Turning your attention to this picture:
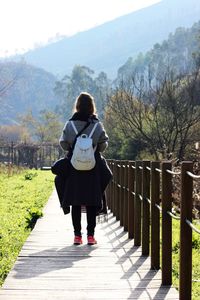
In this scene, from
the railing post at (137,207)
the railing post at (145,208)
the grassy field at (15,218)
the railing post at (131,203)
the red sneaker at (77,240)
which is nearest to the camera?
the railing post at (145,208)

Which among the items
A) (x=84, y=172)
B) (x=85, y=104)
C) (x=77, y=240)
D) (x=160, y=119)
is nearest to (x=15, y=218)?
(x=77, y=240)

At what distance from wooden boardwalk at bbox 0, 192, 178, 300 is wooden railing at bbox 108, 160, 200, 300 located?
198 mm

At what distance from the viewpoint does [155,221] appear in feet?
18.8

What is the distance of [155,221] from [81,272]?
0.82 meters

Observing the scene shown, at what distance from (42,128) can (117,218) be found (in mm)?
74775

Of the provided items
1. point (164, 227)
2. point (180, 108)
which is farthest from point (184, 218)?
point (180, 108)

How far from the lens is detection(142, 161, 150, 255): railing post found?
643 cm

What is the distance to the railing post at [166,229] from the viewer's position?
5.07 metres

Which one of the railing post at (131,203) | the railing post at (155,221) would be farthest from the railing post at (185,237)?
the railing post at (131,203)

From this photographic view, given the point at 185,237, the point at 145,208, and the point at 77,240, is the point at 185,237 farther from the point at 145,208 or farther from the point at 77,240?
the point at 77,240

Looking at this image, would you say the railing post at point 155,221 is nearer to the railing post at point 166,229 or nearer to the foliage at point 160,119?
the railing post at point 166,229

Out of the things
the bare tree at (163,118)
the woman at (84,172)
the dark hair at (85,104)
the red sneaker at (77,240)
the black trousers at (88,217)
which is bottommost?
the red sneaker at (77,240)

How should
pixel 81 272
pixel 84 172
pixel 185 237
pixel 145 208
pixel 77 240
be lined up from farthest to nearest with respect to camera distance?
pixel 77 240
pixel 84 172
pixel 145 208
pixel 81 272
pixel 185 237

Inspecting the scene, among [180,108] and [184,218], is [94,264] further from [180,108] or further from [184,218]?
[180,108]
